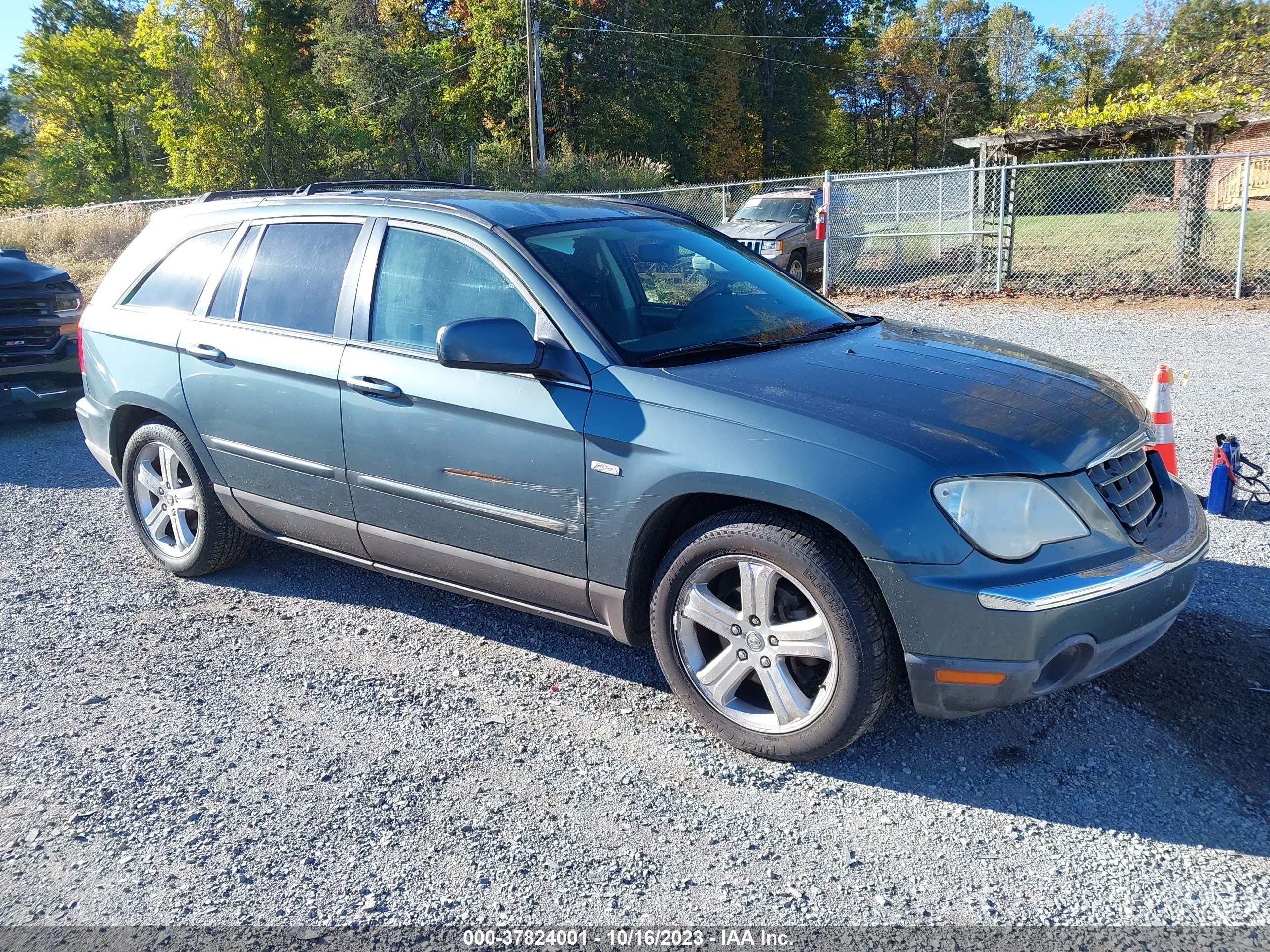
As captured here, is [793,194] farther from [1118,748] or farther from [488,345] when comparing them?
[1118,748]

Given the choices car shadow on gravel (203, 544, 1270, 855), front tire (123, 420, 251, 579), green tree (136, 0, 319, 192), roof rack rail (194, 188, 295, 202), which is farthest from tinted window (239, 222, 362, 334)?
green tree (136, 0, 319, 192)

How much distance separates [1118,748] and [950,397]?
4.12 ft

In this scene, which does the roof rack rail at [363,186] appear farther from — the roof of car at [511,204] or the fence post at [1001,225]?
the fence post at [1001,225]

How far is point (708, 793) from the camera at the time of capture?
318cm

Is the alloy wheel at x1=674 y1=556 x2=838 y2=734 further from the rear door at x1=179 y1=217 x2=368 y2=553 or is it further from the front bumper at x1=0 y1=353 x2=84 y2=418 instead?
the front bumper at x1=0 y1=353 x2=84 y2=418

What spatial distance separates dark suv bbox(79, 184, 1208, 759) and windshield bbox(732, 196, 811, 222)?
43.9ft

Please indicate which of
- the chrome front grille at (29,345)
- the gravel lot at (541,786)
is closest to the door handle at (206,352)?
the gravel lot at (541,786)

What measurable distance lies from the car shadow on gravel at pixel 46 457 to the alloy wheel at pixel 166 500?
1.59 m

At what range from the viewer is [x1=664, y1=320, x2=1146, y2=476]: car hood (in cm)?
300

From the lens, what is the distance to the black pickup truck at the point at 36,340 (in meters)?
8.43

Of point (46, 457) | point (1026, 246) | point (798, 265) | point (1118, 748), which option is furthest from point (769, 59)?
point (1118, 748)

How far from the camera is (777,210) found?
17.8m

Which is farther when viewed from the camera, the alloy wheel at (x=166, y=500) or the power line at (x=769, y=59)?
the power line at (x=769, y=59)

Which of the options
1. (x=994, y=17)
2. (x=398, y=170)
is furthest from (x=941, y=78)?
(x=398, y=170)
